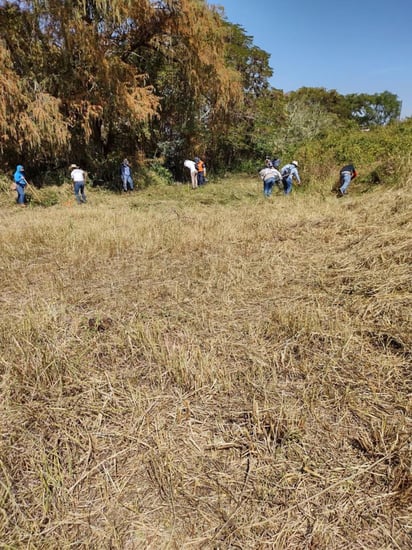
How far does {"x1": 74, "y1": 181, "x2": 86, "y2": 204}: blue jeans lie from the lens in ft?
35.3

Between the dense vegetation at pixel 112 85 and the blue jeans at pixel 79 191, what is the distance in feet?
5.67

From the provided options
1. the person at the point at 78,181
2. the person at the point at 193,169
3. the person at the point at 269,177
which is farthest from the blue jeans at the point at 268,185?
the person at the point at 78,181

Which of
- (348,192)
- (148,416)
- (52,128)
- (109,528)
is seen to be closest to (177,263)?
(148,416)

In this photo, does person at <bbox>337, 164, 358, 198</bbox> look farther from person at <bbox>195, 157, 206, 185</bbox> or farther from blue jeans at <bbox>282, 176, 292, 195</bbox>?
person at <bbox>195, 157, 206, 185</bbox>

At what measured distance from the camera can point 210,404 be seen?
2150 millimetres

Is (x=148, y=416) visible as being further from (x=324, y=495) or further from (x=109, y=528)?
(x=324, y=495)

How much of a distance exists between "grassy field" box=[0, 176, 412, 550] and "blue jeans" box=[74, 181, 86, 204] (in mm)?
6838

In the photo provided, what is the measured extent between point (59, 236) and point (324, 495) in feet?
18.8

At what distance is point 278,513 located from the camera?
149cm

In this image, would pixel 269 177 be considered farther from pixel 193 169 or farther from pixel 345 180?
pixel 193 169

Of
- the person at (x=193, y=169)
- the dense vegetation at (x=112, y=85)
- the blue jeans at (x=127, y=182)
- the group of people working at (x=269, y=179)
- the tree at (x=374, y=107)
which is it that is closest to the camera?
the group of people working at (x=269, y=179)

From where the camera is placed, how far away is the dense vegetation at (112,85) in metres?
10.6

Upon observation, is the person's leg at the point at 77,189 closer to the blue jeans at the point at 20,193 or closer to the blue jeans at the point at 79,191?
the blue jeans at the point at 79,191

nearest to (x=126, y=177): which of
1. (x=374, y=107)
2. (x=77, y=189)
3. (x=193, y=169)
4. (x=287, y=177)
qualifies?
(x=77, y=189)
